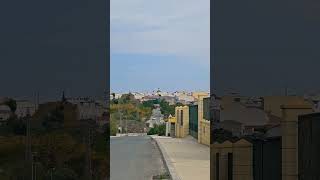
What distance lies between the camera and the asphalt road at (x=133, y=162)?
298 inches

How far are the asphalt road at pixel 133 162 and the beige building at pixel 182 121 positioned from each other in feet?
2.38

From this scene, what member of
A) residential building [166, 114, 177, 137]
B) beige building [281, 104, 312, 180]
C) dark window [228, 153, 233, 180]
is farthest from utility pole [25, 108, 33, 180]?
residential building [166, 114, 177, 137]

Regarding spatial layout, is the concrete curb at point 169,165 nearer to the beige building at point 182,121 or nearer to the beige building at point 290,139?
the beige building at point 182,121

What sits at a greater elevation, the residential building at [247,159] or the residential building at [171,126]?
the residential building at [247,159]

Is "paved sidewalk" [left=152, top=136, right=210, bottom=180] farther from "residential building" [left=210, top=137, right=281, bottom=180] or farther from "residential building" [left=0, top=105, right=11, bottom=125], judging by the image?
"residential building" [left=0, top=105, right=11, bottom=125]

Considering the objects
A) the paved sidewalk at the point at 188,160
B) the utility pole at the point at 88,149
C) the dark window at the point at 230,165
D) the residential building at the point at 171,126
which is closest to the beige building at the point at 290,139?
the dark window at the point at 230,165

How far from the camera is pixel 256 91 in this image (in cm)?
472

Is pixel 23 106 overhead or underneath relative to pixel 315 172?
overhead

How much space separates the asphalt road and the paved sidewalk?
8.5 inches

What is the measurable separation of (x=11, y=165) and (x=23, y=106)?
55cm

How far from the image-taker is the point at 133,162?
31.7ft

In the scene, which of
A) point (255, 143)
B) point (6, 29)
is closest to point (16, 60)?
point (6, 29)

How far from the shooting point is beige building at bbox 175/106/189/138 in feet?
36.3

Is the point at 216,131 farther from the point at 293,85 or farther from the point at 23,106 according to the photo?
the point at 23,106
